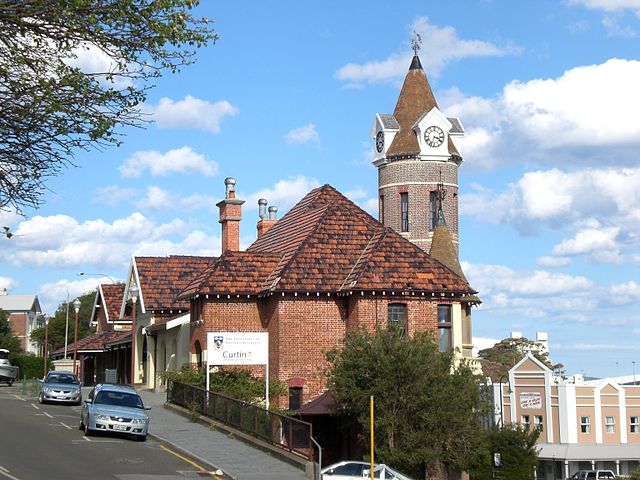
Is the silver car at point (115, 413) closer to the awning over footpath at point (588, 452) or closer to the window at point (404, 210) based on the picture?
the awning over footpath at point (588, 452)

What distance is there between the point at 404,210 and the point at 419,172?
3.16 m

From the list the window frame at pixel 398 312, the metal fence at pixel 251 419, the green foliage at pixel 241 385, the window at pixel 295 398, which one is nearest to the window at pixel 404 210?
the window frame at pixel 398 312

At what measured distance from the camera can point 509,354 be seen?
98.1 metres

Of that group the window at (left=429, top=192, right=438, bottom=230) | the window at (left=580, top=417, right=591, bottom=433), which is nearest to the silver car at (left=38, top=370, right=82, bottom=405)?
the window at (left=429, top=192, right=438, bottom=230)

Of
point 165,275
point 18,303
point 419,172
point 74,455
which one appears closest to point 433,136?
point 419,172

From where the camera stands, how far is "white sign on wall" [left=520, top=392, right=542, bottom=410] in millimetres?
71625

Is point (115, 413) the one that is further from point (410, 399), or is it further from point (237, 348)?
point (410, 399)

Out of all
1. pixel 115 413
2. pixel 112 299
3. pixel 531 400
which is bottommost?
pixel 531 400

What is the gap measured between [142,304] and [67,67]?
3586cm

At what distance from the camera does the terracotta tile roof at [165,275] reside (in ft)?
162

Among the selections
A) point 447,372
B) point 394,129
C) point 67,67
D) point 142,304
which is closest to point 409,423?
point 447,372

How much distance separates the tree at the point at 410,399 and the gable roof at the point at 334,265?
244 inches

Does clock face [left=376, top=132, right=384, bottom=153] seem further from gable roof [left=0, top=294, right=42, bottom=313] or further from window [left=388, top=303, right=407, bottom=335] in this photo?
gable roof [left=0, top=294, right=42, bottom=313]

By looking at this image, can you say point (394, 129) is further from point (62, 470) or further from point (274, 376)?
point (62, 470)
